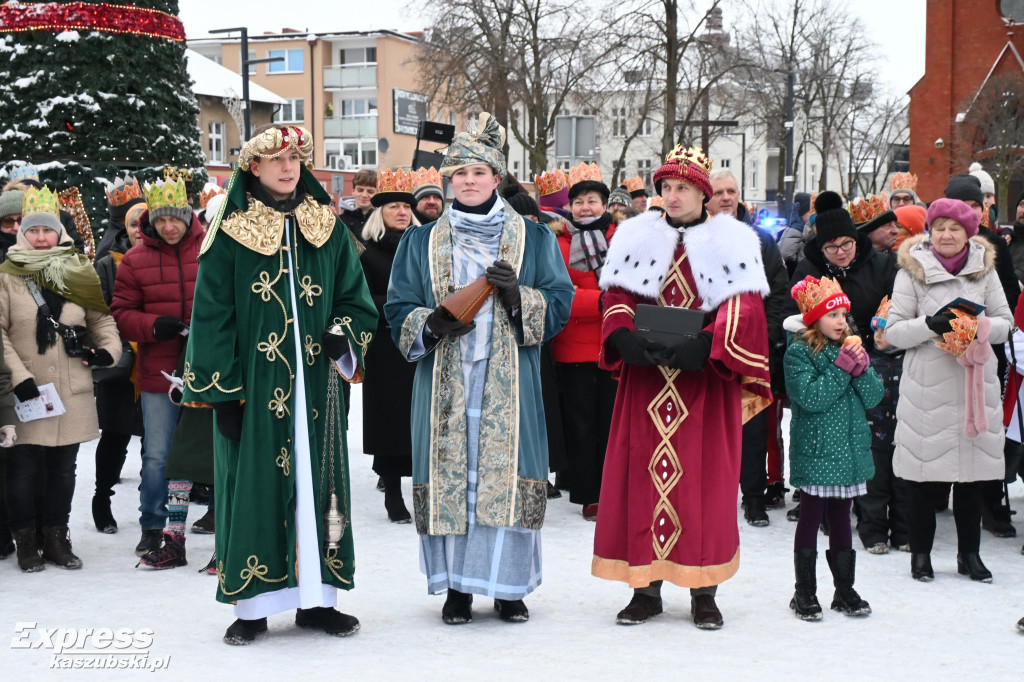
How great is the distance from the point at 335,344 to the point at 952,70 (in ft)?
134

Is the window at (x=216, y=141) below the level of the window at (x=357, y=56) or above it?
below

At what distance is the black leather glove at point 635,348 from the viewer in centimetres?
525

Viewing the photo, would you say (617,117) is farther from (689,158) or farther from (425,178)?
(689,158)

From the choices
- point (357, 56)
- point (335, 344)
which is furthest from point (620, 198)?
point (357, 56)

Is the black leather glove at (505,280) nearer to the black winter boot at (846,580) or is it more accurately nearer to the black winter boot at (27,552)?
the black winter boot at (846,580)

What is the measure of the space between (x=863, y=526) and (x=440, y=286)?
3080 mm

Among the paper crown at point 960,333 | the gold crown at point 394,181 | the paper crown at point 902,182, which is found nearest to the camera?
the paper crown at point 960,333

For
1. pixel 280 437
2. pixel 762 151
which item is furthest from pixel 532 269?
pixel 762 151

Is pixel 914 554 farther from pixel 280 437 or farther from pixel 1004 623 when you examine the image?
pixel 280 437

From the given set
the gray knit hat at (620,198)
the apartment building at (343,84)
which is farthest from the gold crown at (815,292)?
the apartment building at (343,84)

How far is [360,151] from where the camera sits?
71562 millimetres

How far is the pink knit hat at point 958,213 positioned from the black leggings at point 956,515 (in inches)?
53.0

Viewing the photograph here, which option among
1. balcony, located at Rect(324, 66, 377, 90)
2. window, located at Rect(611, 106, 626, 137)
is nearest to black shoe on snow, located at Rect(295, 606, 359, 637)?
window, located at Rect(611, 106, 626, 137)

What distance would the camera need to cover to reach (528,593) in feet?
18.3
